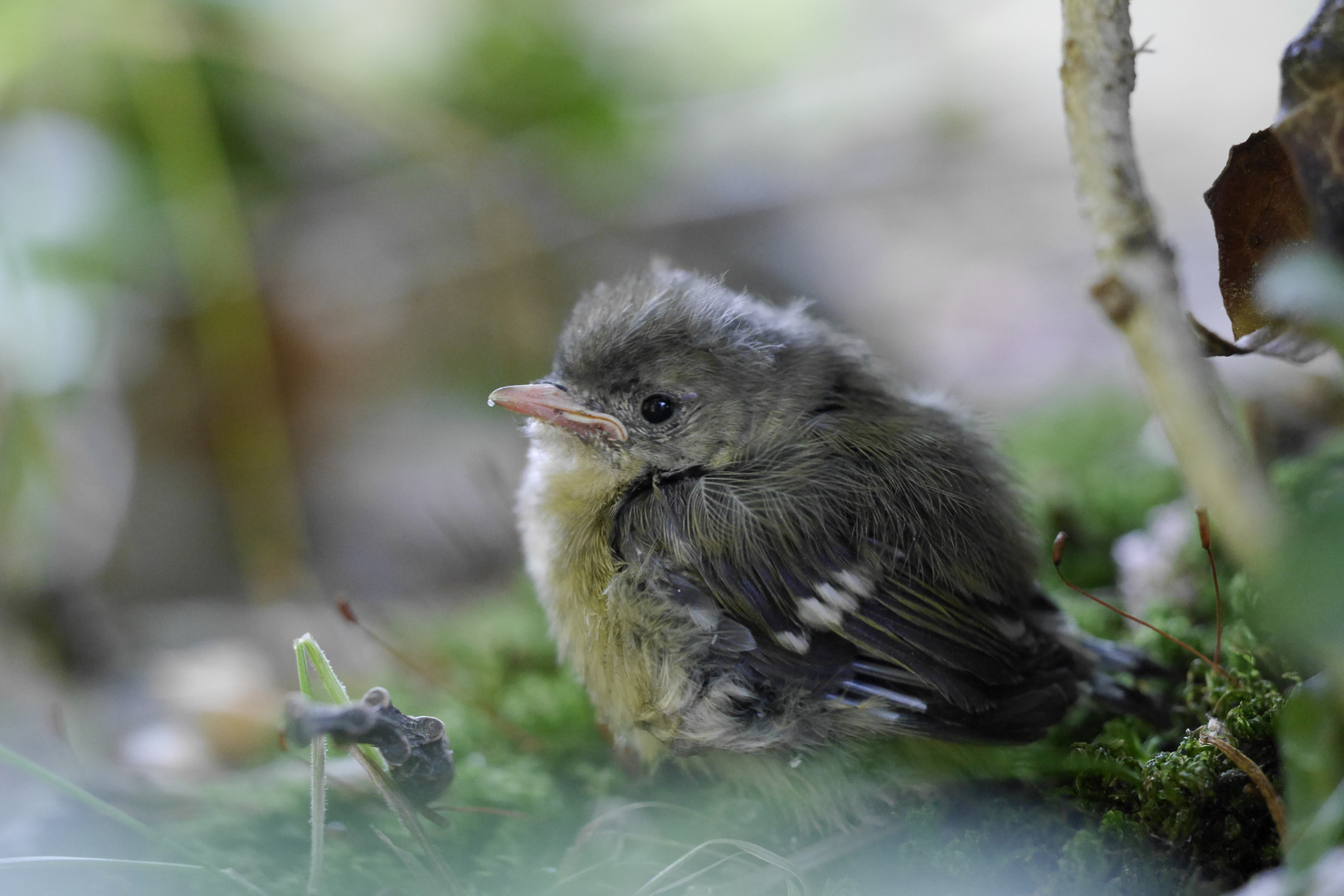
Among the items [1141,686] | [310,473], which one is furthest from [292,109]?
[1141,686]

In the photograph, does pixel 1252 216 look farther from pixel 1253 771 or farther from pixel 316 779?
pixel 316 779

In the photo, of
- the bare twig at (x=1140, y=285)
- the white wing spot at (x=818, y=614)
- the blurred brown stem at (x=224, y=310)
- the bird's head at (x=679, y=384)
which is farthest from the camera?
the blurred brown stem at (x=224, y=310)

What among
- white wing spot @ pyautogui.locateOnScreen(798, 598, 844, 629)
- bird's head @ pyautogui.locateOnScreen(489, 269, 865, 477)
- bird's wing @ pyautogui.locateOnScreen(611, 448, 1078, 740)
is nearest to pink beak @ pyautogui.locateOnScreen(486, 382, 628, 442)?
bird's head @ pyautogui.locateOnScreen(489, 269, 865, 477)

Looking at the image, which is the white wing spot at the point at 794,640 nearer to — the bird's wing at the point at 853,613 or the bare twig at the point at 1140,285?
the bird's wing at the point at 853,613

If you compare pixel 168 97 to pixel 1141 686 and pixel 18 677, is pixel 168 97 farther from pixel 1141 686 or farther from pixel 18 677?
pixel 1141 686

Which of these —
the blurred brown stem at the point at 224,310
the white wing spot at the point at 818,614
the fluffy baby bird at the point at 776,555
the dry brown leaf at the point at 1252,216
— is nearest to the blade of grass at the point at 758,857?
the fluffy baby bird at the point at 776,555

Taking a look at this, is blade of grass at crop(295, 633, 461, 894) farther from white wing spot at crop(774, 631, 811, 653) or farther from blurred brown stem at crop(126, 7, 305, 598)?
blurred brown stem at crop(126, 7, 305, 598)

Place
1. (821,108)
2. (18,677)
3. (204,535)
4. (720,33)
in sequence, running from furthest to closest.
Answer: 1. (821,108)
2. (720,33)
3. (204,535)
4. (18,677)
